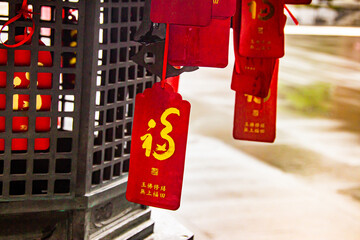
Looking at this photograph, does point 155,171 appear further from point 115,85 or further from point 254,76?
point 115,85

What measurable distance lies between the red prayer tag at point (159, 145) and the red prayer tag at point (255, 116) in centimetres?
50

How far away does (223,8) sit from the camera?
237 cm

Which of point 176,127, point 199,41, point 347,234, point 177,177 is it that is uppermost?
point 199,41

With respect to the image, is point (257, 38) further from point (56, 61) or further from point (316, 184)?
point (316, 184)

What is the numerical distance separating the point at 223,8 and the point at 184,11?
0.23m

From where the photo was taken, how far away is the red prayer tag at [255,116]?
2.77 metres

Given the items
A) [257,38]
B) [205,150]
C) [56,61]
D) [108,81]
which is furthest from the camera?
[205,150]

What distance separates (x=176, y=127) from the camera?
7.63 ft

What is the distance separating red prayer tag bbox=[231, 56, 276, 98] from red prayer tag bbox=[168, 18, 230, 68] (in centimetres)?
28

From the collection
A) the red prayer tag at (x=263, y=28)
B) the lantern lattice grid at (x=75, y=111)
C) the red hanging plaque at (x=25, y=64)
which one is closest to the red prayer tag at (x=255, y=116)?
the red prayer tag at (x=263, y=28)

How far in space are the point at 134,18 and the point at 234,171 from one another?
2.55 meters

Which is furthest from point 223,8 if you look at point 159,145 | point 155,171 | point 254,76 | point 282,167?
point 282,167

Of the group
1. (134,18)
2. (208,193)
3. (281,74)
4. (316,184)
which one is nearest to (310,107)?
(281,74)

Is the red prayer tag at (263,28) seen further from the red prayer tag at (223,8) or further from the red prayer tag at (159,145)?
the red prayer tag at (159,145)
